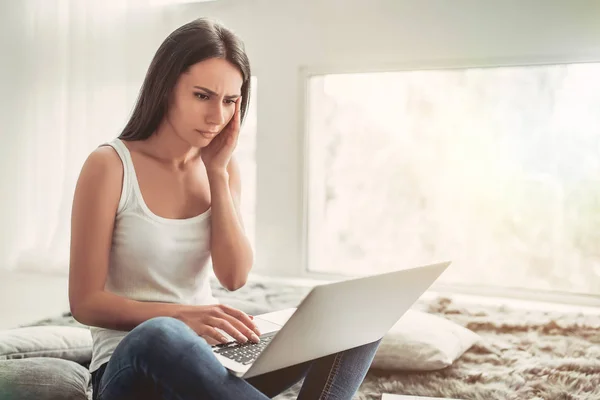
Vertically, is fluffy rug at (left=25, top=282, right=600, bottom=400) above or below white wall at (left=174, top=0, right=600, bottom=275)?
below

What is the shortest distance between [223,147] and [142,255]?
30cm

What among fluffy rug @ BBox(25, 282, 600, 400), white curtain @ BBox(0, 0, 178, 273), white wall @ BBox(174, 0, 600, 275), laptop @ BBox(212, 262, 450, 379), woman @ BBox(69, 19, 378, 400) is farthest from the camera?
white curtain @ BBox(0, 0, 178, 273)

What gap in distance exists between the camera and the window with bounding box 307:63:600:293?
2760 millimetres

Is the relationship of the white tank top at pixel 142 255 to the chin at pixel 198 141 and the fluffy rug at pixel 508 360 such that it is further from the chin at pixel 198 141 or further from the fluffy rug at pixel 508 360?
the fluffy rug at pixel 508 360

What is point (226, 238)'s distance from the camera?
4.25 ft

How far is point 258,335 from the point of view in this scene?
42.3 inches

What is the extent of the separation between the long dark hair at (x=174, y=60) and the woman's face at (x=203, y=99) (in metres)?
0.01

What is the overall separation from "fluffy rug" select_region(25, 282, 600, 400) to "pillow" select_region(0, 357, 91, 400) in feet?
1.94

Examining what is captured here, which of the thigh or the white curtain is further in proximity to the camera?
the white curtain

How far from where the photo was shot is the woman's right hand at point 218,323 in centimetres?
103

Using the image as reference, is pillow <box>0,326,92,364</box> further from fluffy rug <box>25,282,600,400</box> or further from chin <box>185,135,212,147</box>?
chin <box>185,135,212,147</box>

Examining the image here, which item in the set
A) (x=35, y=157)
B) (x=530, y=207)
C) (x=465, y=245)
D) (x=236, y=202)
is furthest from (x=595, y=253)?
(x=35, y=157)

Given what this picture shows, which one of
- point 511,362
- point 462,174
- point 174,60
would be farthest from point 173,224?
point 462,174

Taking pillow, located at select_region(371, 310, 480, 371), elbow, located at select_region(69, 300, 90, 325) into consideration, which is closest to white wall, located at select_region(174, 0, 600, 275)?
pillow, located at select_region(371, 310, 480, 371)
